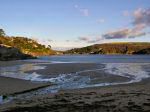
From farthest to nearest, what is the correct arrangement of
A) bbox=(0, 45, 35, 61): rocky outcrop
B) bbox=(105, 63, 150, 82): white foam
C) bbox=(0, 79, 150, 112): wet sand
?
1. bbox=(0, 45, 35, 61): rocky outcrop
2. bbox=(105, 63, 150, 82): white foam
3. bbox=(0, 79, 150, 112): wet sand

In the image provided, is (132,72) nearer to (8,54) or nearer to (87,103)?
(87,103)

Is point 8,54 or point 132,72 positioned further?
point 8,54

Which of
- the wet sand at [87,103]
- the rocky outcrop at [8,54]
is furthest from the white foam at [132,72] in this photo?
the rocky outcrop at [8,54]

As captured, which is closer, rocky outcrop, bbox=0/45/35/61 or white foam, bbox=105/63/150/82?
white foam, bbox=105/63/150/82

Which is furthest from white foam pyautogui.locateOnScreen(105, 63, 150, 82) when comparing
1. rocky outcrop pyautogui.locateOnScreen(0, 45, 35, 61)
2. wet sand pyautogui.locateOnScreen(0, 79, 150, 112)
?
rocky outcrop pyautogui.locateOnScreen(0, 45, 35, 61)

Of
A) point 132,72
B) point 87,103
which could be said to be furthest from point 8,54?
point 87,103

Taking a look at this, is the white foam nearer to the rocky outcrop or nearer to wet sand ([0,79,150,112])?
wet sand ([0,79,150,112])

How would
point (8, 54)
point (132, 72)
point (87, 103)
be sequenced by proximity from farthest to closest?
point (8, 54) < point (132, 72) < point (87, 103)

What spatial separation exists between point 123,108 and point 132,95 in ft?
15.5

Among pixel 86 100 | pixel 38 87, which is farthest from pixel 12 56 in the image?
pixel 86 100

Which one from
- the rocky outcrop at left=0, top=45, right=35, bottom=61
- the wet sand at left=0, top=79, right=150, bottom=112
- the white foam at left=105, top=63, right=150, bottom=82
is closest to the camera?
the wet sand at left=0, top=79, right=150, bottom=112

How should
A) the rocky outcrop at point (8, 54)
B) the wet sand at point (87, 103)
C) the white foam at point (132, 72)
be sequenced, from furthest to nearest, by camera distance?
the rocky outcrop at point (8, 54) → the white foam at point (132, 72) → the wet sand at point (87, 103)

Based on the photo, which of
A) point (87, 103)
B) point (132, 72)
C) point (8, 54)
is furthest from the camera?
point (8, 54)

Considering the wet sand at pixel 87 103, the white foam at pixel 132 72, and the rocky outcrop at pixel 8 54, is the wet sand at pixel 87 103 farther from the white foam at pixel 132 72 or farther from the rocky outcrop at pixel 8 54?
the rocky outcrop at pixel 8 54
